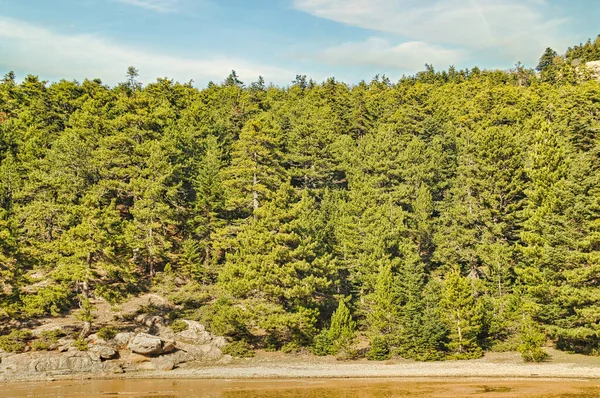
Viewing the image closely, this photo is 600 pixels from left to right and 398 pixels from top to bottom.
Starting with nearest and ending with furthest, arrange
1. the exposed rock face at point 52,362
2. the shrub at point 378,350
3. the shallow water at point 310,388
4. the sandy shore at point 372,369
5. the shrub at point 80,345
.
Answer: the shallow water at point 310,388
the sandy shore at point 372,369
the exposed rock face at point 52,362
the shrub at point 80,345
the shrub at point 378,350

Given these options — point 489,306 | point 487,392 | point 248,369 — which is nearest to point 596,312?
point 489,306

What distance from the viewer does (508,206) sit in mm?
45625

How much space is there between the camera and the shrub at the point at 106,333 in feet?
125

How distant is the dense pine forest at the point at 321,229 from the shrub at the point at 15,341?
6.18ft

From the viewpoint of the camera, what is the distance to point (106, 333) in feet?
126

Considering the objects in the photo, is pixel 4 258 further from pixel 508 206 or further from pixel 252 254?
pixel 508 206

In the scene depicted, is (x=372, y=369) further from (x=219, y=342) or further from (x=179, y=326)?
(x=179, y=326)

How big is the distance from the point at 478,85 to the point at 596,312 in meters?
63.3

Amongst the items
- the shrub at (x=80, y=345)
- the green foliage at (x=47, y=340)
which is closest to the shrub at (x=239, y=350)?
Result: the shrub at (x=80, y=345)

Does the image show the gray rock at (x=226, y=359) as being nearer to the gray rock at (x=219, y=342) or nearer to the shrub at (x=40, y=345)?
the gray rock at (x=219, y=342)

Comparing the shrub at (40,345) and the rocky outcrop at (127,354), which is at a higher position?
the shrub at (40,345)

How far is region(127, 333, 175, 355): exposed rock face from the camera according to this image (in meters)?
37.1

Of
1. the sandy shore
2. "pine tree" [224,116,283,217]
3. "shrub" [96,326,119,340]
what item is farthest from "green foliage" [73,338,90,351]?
"pine tree" [224,116,283,217]

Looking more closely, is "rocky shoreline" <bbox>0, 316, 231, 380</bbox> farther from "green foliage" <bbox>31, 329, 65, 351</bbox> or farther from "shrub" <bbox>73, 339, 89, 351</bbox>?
"green foliage" <bbox>31, 329, 65, 351</bbox>
